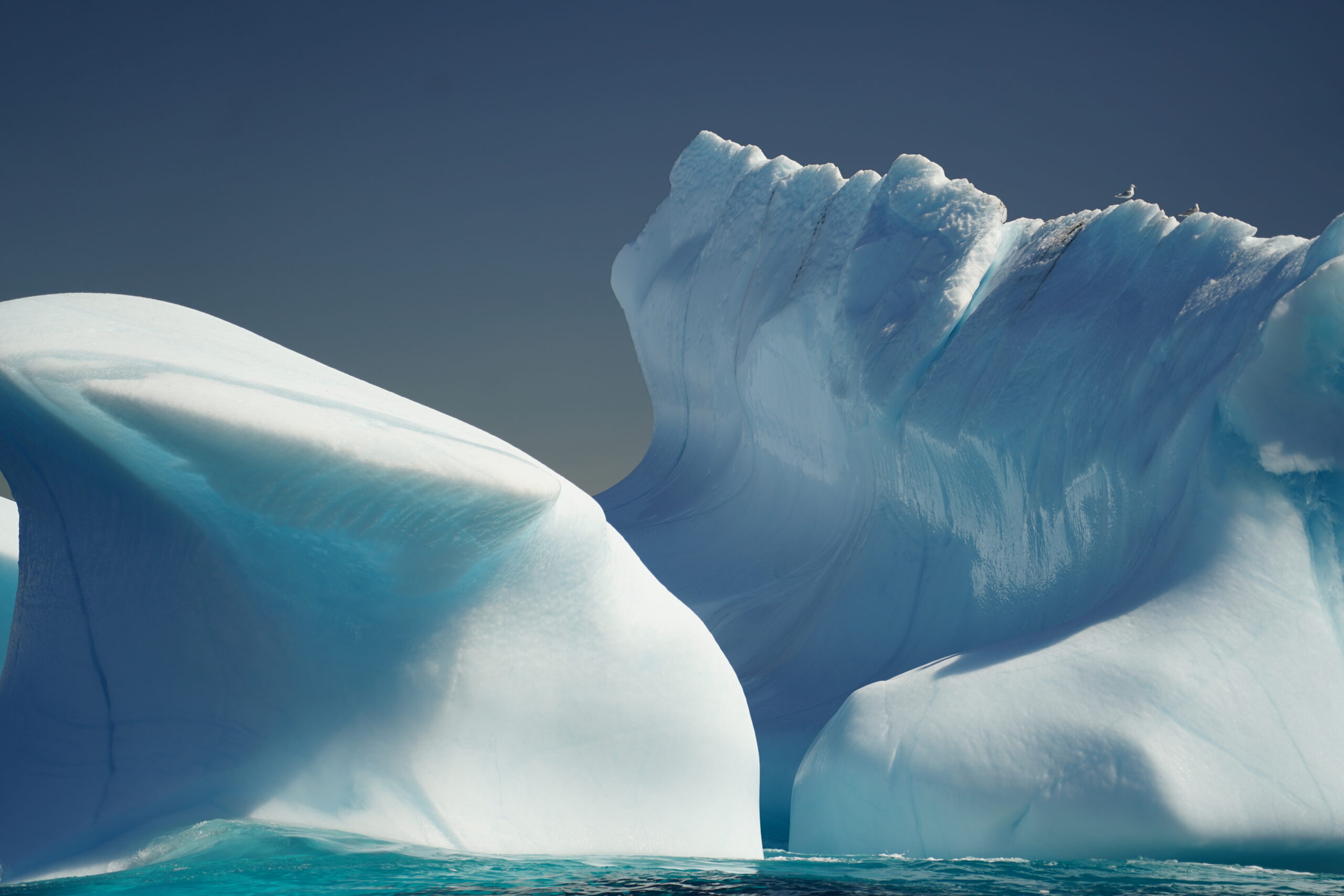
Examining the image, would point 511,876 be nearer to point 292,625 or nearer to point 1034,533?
point 292,625

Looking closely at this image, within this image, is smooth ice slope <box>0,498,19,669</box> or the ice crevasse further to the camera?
smooth ice slope <box>0,498,19,669</box>

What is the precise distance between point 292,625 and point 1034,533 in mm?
3671

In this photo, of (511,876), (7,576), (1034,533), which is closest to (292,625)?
(511,876)

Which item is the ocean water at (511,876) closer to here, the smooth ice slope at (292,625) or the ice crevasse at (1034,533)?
the smooth ice slope at (292,625)

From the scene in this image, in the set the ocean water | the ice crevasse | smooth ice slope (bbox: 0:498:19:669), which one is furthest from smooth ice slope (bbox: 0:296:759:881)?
smooth ice slope (bbox: 0:498:19:669)

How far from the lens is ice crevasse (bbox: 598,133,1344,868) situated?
369 centimetres

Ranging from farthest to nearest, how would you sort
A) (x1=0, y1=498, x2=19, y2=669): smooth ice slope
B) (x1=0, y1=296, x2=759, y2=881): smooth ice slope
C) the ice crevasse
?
(x1=0, y1=498, x2=19, y2=669): smooth ice slope, the ice crevasse, (x1=0, y1=296, x2=759, y2=881): smooth ice slope

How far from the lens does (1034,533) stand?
5355 millimetres

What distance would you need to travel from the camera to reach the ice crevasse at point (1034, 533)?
3691mm

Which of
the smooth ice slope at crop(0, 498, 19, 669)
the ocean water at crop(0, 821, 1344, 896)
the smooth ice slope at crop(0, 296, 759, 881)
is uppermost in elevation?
the smooth ice slope at crop(0, 498, 19, 669)

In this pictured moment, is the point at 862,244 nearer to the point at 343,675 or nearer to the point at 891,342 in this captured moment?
the point at 891,342

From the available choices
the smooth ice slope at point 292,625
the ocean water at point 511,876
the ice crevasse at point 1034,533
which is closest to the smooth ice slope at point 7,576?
the smooth ice slope at point 292,625

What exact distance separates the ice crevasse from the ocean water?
0.40 m

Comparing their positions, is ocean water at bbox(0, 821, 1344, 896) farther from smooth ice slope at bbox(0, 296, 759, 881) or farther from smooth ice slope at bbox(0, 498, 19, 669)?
smooth ice slope at bbox(0, 498, 19, 669)
